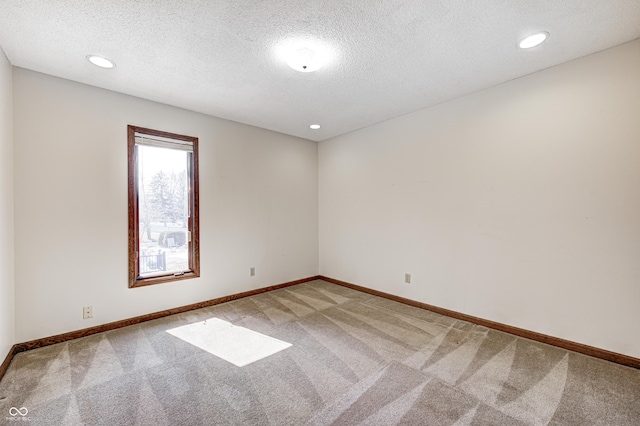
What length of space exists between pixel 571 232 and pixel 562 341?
995 mm

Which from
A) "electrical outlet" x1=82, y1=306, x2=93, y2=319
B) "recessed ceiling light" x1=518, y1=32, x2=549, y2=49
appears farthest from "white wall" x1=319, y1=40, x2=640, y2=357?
"electrical outlet" x1=82, y1=306, x2=93, y2=319

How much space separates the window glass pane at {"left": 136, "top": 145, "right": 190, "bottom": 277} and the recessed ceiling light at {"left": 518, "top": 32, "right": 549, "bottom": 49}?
3656 millimetres

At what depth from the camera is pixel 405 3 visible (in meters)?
1.77

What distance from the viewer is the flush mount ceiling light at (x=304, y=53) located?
216cm

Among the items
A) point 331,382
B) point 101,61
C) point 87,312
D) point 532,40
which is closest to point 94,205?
point 87,312

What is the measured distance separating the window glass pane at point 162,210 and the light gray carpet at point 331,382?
31.5 inches

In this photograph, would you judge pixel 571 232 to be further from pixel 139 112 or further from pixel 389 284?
pixel 139 112

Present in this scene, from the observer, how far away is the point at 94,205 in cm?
284

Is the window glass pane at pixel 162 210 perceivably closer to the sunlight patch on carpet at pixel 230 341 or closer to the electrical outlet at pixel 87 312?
the electrical outlet at pixel 87 312

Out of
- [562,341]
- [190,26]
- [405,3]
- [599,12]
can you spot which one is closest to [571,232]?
[562,341]

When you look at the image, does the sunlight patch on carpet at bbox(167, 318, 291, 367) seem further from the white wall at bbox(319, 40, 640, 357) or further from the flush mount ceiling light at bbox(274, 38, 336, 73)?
the flush mount ceiling light at bbox(274, 38, 336, 73)

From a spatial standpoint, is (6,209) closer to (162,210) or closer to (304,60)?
(162,210)

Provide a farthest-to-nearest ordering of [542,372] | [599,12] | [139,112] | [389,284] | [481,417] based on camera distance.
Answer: [389,284]
[139,112]
[542,372]
[599,12]
[481,417]

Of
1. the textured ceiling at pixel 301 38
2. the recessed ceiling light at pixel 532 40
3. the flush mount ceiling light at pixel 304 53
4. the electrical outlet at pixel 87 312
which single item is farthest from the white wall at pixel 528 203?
the electrical outlet at pixel 87 312
